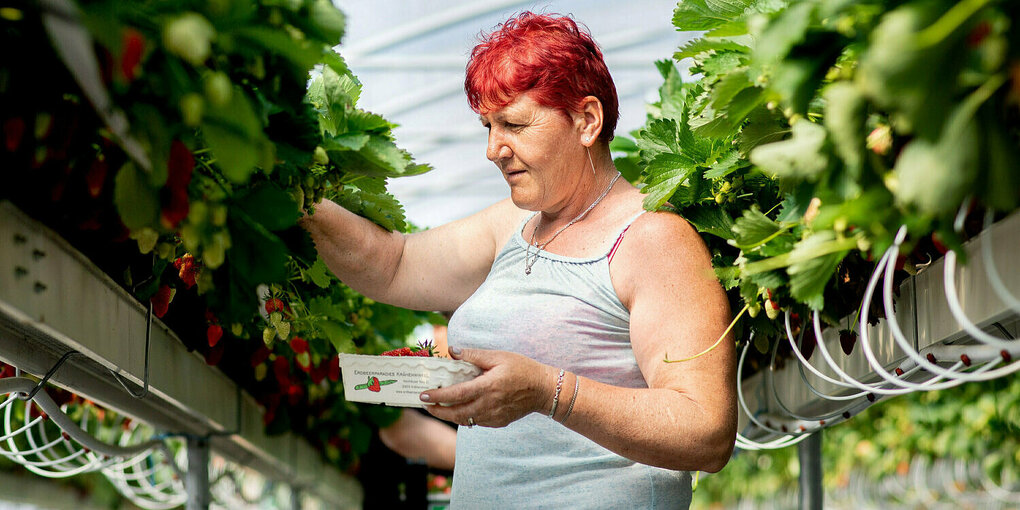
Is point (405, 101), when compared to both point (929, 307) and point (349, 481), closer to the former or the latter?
point (349, 481)

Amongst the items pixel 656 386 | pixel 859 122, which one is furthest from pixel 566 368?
pixel 859 122

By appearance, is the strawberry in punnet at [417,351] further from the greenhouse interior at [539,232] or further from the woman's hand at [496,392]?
the woman's hand at [496,392]

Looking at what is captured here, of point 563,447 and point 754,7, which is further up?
point 754,7

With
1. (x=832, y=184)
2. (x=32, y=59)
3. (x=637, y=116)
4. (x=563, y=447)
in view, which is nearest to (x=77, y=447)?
(x=563, y=447)

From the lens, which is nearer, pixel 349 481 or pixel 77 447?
pixel 77 447

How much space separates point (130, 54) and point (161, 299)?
0.95 meters

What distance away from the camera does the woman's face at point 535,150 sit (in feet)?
6.55

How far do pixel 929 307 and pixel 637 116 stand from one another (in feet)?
22.1

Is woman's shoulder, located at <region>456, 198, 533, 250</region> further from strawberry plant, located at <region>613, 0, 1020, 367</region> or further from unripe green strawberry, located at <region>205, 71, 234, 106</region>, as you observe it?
unripe green strawberry, located at <region>205, 71, 234, 106</region>

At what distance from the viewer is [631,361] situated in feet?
6.27

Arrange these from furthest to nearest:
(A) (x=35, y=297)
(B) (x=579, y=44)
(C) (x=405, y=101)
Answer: (C) (x=405, y=101), (B) (x=579, y=44), (A) (x=35, y=297)

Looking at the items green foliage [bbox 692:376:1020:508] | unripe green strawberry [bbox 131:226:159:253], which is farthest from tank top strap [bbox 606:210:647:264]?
green foliage [bbox 692:376:1020:508]

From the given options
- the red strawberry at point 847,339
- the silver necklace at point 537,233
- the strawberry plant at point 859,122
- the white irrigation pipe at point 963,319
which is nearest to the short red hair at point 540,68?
the silver necklace at point 537,233

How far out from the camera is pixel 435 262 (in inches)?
89.0
